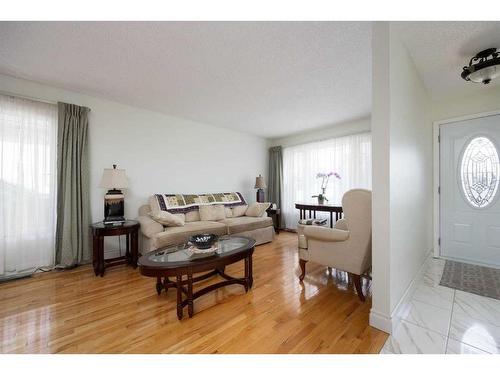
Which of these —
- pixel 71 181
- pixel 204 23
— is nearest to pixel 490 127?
pixel 204 23

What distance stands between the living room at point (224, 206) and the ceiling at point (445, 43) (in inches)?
0.7

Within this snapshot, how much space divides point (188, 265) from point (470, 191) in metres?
3.69

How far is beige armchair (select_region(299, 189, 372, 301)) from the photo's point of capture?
178cm

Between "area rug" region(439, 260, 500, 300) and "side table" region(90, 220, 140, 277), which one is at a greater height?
"side table" region(90, 220, 140, 277)

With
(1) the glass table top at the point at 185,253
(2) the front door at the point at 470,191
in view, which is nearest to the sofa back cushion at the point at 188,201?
(1) the glass table top at the point at 185,253

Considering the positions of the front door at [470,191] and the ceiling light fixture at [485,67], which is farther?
the front door at [470,191]

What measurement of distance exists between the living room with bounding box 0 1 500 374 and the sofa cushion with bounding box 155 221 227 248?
0.09ft

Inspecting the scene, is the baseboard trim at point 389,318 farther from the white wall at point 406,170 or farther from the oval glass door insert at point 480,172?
the oval glass door insert at point 480,172

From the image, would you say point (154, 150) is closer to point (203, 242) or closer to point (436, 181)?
point (203, 242)

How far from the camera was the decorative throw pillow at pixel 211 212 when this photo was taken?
3.58 m

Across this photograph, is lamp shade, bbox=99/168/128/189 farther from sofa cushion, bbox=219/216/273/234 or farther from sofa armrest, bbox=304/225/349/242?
sofa armrest, bbox=304/225/349/242

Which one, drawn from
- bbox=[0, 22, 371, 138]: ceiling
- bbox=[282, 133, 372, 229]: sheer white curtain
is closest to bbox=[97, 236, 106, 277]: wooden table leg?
bbox=[0, 22, 371, 138]: ceiling

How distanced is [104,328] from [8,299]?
1.28 meters

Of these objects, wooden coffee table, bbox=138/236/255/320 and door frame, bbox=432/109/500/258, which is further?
door frame, bbox=432/109/500/258
